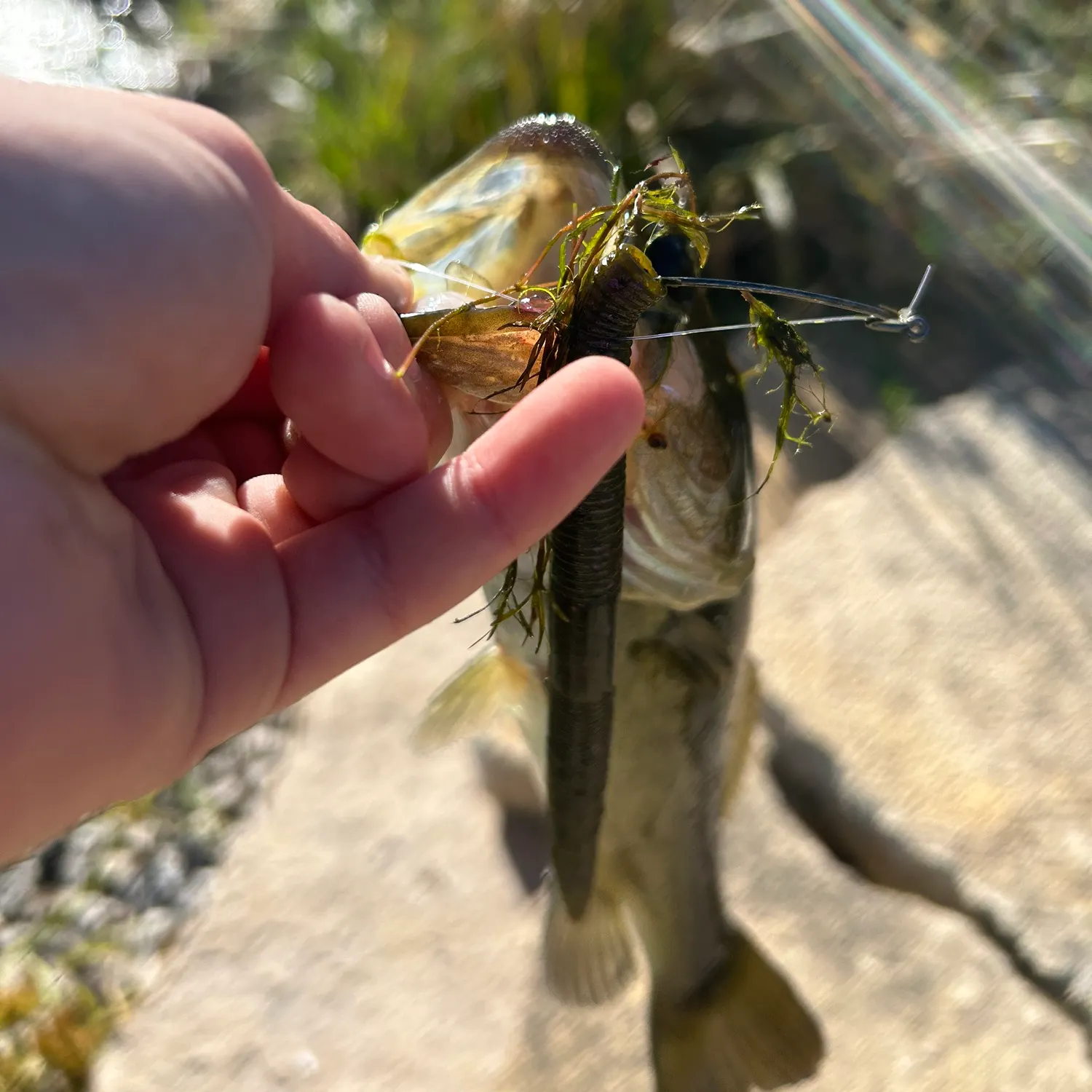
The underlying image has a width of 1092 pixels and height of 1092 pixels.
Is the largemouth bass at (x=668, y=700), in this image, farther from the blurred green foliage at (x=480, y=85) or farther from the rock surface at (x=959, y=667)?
the blurred green foliage at (x=480, y=85)

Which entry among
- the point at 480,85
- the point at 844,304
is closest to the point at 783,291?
the point at 844,304

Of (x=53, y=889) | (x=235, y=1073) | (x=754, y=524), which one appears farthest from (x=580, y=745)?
(x=53, y=889)

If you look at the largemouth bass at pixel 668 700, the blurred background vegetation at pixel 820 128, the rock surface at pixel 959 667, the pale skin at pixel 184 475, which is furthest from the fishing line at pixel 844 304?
the blurred background vegetation at pixel 820 128

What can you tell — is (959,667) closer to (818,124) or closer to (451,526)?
(451,526)

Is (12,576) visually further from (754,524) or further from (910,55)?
(910,55)

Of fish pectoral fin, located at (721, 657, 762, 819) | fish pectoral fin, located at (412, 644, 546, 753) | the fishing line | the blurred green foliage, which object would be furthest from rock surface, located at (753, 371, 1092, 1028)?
the blurred green foliage

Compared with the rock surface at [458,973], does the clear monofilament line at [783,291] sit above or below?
above

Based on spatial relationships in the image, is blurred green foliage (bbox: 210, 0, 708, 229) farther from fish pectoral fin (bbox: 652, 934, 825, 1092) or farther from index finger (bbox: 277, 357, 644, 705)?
index finger (bbox: 277, 357, 644, 705)
